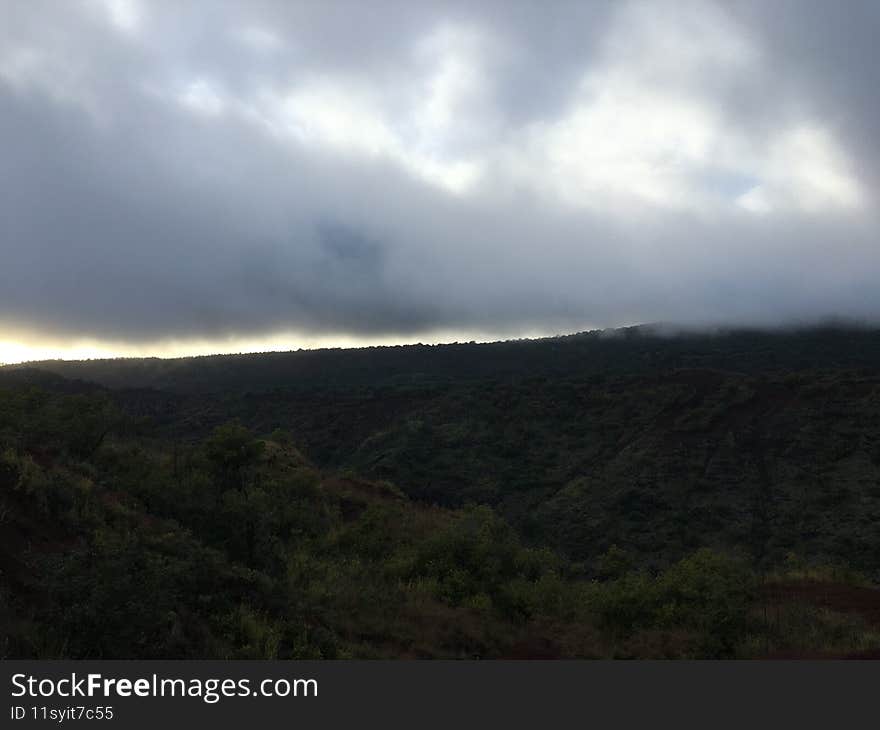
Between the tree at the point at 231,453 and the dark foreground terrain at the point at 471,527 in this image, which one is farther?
the tree at the point at 231,453

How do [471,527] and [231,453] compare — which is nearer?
[471,527]

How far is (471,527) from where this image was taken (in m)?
18.0

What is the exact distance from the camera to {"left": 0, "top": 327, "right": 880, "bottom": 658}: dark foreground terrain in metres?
9.78

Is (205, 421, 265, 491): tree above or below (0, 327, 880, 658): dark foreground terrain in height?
above

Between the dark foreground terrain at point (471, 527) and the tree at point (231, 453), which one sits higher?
the tree at point (231, 453)

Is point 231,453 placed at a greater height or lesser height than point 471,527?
greater

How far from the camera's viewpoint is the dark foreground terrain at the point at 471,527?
9781 mm

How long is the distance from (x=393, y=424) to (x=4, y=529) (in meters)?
57.1

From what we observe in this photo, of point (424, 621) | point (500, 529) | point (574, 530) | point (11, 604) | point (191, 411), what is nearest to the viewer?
point (11, 604)

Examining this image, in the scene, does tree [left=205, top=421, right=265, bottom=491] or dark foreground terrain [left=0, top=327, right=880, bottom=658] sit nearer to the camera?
dark foreground terrain [left=0, top=327, right=880, bottom=658]

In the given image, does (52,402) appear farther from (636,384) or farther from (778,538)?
(636,384)

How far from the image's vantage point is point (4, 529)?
33.3ft

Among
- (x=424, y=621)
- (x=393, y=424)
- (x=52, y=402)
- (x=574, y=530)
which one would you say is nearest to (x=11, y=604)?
(x=424, y=621)

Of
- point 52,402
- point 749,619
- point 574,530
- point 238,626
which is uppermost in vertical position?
point 52,402
